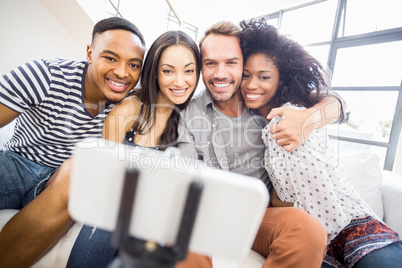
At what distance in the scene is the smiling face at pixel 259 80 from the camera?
1121mm

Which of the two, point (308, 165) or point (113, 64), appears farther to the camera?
point (113, 64)

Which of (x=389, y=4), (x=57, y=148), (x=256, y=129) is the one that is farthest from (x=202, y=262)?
(x=389, y=4)

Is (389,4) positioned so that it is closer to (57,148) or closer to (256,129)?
(256,129)

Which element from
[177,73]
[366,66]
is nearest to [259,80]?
[177,73]

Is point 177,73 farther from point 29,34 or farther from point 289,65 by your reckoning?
point 29,34

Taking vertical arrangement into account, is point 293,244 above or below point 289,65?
below

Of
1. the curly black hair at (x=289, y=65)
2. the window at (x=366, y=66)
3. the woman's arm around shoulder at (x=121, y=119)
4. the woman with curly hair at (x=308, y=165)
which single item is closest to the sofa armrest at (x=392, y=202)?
the woman with curly hair at (x=308, y=165)

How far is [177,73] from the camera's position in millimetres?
1034

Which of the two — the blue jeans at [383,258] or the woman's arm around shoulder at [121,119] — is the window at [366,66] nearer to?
the blue jeans at [383,258]

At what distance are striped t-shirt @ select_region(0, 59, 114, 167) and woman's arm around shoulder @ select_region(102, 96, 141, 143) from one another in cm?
9

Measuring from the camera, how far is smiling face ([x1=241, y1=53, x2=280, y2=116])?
3.68 feet

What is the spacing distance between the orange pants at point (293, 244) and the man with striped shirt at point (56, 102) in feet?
2.01

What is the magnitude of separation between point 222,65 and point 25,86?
874mm

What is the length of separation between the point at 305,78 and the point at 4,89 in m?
1.36
